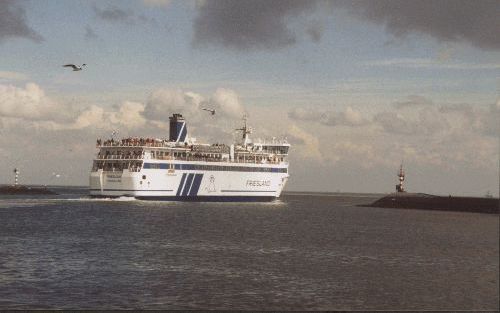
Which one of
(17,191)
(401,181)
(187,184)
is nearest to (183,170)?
(187,184)

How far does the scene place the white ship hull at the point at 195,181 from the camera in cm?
9519

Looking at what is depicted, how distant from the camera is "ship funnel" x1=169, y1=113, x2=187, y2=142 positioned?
106812 millimetres

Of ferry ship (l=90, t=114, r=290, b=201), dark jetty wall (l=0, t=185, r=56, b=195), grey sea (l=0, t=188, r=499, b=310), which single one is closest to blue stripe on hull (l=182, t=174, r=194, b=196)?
ferry ship (l=90, t=114, r=290, b=201)

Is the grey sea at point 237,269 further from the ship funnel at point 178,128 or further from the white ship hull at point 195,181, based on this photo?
the ship funnel at point 178,128

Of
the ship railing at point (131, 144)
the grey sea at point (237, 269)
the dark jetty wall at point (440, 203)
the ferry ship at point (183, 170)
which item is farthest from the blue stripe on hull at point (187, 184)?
the dark jetty wall at point (440, 203)

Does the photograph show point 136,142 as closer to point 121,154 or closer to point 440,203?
point 121,154

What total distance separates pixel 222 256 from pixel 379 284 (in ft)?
39.2

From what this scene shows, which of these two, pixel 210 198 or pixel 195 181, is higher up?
pixel 195 181

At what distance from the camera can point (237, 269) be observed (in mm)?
32656

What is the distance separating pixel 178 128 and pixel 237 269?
76.7 meters

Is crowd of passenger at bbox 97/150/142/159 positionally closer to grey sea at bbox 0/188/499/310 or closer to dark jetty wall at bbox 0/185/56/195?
grey sea at bbox 0/188/499/310

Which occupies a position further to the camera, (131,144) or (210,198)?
(210,198)

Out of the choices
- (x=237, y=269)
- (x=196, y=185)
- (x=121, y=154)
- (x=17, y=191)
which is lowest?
(x=237, y=269)

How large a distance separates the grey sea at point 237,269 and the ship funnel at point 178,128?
49.1 m
